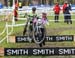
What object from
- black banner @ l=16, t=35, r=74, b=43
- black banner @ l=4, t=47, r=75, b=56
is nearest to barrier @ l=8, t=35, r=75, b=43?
black banner @ l=16, t=35, r=74, b=43

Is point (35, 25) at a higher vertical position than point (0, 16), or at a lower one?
higher

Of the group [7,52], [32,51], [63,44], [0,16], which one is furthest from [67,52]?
[0,16]

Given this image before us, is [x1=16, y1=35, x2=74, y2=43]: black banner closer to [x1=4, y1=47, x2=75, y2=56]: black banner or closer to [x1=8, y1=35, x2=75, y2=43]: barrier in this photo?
[x1=8, y1=35, x2=75, y2=43]: barrier

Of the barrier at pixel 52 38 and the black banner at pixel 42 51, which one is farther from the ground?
the black banner at pixel 42 51

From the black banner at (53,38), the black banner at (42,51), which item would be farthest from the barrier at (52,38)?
the black banner at (42,51)

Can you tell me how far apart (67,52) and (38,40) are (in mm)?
3805

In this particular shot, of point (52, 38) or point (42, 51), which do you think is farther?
point (52, 38)

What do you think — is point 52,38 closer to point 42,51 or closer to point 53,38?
point 53,38

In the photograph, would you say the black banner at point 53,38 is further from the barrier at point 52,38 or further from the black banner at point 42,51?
the black banner at point 42,51

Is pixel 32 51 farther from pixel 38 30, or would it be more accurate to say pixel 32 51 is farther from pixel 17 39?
pixel 17 39

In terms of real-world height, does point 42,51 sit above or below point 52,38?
above

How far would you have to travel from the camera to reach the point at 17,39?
15.9m

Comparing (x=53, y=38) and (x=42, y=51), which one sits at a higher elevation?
(x=42, y=51)

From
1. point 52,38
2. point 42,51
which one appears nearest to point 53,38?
point 52,38
